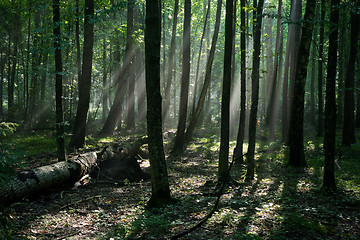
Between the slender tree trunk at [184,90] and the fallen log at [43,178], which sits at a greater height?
the slender tree trunk at [184,90]

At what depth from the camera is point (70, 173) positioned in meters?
8.59

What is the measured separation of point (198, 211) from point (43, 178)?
4344mm

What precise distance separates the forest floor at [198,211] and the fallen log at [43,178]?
0.82 ft

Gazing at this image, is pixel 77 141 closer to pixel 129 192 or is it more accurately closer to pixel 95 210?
pixel 129 192

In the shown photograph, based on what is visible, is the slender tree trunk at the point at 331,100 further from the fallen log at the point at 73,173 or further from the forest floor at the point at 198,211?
the fallen log at the point at 73,173

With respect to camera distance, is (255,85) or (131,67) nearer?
(255,85)

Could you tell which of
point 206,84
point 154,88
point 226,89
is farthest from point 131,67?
point 154,88

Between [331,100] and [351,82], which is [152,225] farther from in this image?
[351,82]

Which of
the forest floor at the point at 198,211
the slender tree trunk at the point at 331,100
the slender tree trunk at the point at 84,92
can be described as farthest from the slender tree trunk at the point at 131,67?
the slender tree trunk at the point at 331,100

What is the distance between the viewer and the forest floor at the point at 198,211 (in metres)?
5.35

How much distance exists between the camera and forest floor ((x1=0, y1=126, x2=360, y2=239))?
5.35m

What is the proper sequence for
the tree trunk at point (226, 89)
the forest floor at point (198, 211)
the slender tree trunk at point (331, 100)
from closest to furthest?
the forest floor at point (198, 211), the slender tree trunk at point (331, 100), the tree trunk at point (226, 89)

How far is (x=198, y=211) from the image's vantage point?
21.9 feet

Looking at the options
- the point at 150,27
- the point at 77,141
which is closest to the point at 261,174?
the point at 150,27
